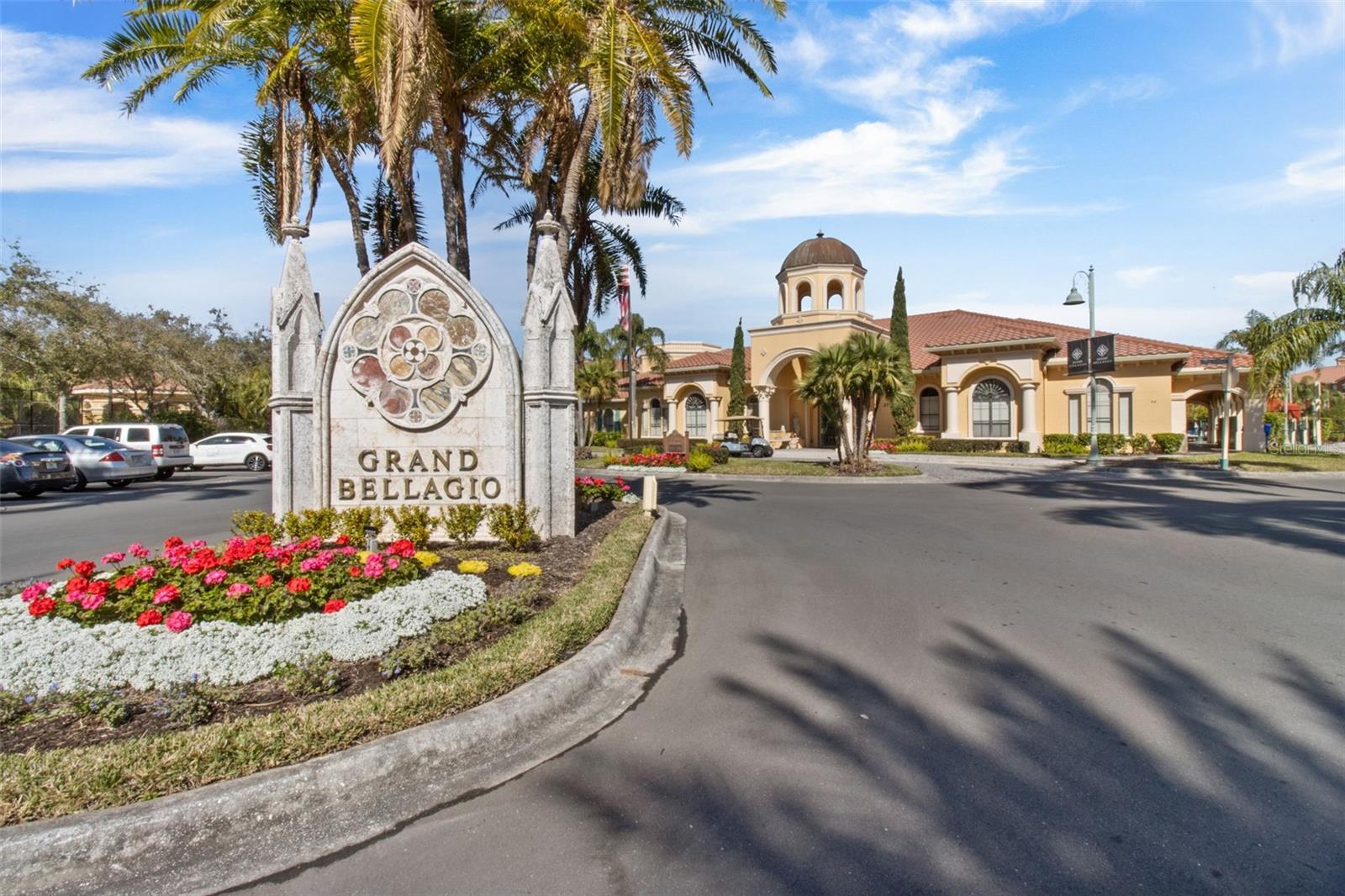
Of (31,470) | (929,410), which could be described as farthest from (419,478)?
(929,410)

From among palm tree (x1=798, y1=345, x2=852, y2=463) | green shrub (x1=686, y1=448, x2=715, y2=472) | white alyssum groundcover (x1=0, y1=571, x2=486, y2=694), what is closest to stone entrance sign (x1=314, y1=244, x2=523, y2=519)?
white alyssum groundcover (x1=0, y1=571, x2=486, y2=694)

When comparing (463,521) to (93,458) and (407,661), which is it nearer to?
(407,661)

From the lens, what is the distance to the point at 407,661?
4332 millimetres

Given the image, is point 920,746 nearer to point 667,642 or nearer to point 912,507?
point 667,642

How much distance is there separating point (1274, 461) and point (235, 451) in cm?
3640

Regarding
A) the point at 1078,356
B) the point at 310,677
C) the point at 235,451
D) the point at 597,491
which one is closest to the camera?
the point at 310,677

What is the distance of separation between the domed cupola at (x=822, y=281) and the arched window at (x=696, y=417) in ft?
23.1

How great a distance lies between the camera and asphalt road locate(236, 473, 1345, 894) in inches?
107

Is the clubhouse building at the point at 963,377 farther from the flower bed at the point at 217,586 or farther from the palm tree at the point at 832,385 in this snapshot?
the flower bed at the point at 217,586

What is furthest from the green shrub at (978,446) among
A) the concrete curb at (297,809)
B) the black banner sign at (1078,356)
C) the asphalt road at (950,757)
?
the concrete curb at (297,809)

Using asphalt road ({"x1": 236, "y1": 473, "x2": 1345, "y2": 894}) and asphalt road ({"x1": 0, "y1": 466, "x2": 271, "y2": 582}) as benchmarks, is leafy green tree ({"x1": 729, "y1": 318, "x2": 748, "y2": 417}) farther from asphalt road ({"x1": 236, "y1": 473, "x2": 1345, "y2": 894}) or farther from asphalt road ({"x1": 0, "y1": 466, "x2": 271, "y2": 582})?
asphalt road ({"x1": 236, "y1": 473, "x2": 1345, "y2": 894})

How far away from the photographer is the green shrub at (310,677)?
3.99 metres

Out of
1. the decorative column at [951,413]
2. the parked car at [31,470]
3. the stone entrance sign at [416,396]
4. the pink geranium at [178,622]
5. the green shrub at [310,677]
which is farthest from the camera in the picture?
the decorative column at [951,413]

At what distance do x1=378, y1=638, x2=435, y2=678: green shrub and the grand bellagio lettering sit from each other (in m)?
4.16
